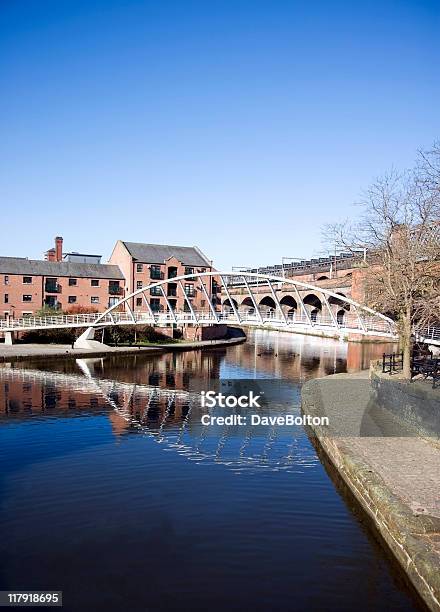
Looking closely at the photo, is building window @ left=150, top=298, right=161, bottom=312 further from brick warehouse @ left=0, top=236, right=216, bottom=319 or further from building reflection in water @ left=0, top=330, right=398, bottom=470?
building reflection in water @ left=0, top=330, right=398, bottom=470

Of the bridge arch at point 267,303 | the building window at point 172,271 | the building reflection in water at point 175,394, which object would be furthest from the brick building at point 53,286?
the bridge arch at point 267,303

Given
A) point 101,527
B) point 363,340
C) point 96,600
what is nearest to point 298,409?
point 101,527

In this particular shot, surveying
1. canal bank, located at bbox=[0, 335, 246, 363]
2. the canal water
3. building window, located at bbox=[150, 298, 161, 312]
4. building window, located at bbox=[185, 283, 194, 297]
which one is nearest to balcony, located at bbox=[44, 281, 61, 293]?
building window, located at bbox=[150, 298, 161, 312]

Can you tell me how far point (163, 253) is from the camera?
71312 millimetres

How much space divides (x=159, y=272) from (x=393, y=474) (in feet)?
186

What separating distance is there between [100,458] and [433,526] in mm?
10583

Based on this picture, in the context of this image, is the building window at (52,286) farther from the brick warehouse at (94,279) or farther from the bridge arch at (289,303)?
the bridge arch at (289,303)

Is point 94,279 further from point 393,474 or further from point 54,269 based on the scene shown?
point 393,474

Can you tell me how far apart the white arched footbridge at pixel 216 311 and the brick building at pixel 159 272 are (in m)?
0.13

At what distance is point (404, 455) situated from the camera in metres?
15.6

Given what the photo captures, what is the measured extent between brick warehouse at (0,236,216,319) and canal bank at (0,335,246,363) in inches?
298

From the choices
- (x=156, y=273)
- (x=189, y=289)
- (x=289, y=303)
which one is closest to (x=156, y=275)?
(x=156, y=273)

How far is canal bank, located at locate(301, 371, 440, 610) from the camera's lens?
989 centimetres

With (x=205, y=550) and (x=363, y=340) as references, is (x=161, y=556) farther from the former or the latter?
(x=363, y=340)
